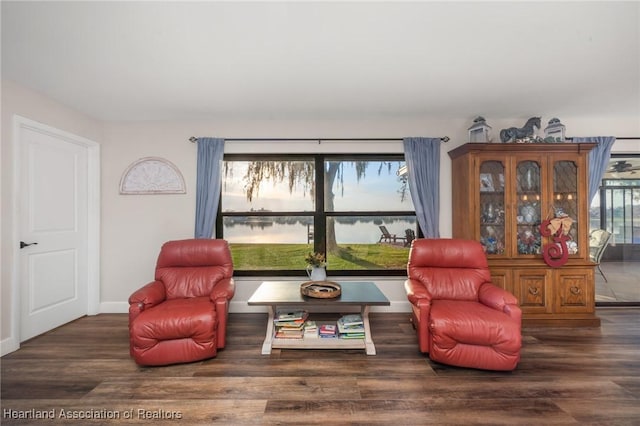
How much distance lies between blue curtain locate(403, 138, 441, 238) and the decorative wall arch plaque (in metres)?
2.89

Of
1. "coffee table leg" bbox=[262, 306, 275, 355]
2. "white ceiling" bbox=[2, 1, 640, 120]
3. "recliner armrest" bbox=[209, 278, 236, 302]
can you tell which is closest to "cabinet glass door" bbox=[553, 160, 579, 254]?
"white ceiling" bbox=[2, 1, 640, 120]

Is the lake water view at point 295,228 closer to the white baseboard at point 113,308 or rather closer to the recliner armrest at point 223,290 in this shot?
the recliner armrest at point 223,290

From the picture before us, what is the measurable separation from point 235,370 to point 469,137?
11.6ft

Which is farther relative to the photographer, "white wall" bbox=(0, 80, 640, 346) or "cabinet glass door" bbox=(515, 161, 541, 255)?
"white wall" bbox=(0, 80, 640, 346)

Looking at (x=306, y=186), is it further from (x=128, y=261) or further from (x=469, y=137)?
(x=128, y=261)

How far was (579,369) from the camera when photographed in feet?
7.41

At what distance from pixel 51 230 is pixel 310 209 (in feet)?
9.35

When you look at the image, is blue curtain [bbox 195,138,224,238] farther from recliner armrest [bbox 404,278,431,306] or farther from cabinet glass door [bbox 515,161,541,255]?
cabinet glass door [bbox 515,161,541,255]

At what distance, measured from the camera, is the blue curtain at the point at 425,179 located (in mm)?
3533

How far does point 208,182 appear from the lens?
352 cm

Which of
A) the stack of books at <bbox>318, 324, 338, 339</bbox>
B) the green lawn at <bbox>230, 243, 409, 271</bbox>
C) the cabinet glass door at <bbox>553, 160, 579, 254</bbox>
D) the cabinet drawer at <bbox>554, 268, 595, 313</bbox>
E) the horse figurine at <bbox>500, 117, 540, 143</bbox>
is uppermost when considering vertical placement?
the horse figurine at <bbox>500, 117, 540, 143</bbox>

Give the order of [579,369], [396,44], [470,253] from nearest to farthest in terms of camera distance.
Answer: [396,44], [579,369], [470,253]

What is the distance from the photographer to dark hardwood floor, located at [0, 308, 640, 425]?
176 centimetres

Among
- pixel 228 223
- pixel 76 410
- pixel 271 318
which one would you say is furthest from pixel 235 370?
pixel 228 223
